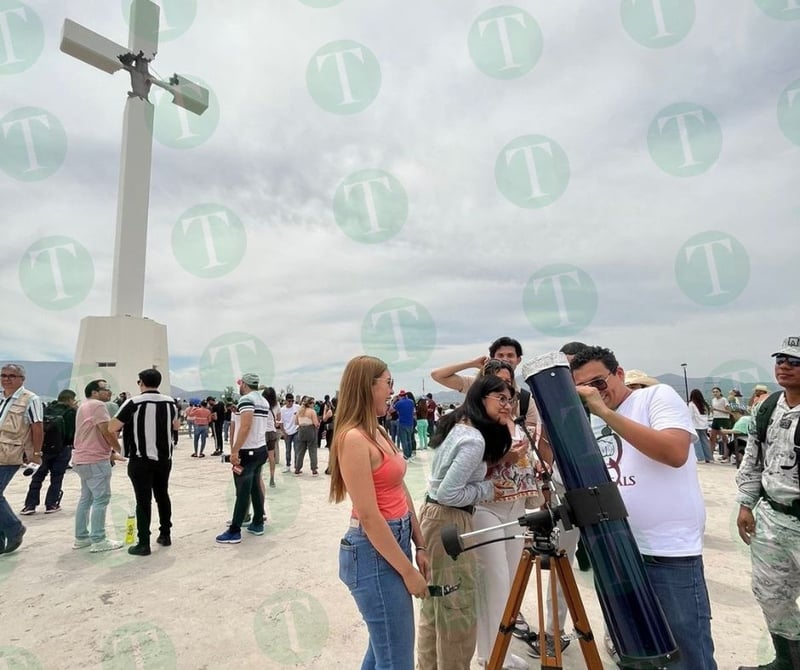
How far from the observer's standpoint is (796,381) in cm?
253

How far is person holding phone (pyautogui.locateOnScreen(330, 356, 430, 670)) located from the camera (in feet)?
6.00

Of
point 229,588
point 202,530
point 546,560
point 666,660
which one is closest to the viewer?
point 666,660

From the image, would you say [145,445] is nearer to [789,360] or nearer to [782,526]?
[782,526]

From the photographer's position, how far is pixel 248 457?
5.24 meters

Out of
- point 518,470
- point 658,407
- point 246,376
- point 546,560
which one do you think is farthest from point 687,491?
point 246,376

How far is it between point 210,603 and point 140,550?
1.67 m

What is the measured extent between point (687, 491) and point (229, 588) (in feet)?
12.2

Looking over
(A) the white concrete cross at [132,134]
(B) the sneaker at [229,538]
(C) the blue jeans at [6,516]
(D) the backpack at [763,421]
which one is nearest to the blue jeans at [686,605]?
(D) the backpack at [763,421]

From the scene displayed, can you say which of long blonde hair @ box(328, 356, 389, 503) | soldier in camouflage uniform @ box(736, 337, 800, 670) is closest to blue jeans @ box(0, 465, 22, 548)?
long blonde hair @ box(328, 356, 389, 503)

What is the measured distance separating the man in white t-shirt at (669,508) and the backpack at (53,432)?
7330mm

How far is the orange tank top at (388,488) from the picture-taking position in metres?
1.98

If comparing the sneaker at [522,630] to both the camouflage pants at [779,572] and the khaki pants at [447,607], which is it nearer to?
the khaki pants at [447,607]

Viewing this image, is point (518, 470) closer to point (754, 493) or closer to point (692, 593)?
point (692, 593)

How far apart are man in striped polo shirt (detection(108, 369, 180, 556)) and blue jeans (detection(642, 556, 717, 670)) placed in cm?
472
